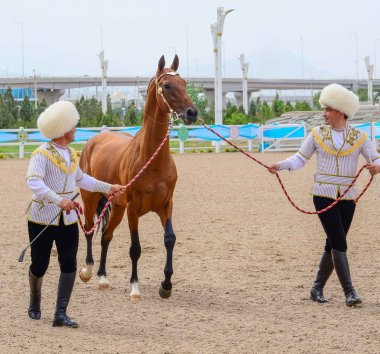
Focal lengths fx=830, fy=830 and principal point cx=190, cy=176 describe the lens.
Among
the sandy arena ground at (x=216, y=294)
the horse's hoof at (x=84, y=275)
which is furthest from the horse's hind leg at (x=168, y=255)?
the horse's hoof at (x=84, y=275)

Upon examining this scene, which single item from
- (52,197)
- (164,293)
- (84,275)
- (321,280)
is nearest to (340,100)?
(321,280)

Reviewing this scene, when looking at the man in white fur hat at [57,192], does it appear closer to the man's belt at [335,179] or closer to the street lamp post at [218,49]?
the man's belt at [335,179]

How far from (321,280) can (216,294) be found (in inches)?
37.6

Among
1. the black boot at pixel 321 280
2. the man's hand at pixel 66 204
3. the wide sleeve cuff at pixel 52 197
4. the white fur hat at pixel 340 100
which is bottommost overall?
the black boot at pixel 321 280

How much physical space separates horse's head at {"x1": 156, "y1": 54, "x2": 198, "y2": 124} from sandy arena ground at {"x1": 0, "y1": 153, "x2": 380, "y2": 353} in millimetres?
1599

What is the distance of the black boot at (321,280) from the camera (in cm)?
693

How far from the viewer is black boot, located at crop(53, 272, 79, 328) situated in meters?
6.13

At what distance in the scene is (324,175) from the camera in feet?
22.3

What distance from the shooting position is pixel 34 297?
Result: 6434 millimetres

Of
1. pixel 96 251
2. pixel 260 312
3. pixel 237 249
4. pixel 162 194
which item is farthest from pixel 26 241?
pixel 260 312

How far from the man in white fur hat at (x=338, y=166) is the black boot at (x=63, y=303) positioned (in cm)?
209

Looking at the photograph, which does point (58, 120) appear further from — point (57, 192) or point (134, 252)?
point (134, 252)

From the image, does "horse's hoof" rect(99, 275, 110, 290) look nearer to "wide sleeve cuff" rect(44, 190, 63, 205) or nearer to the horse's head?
the horse's head

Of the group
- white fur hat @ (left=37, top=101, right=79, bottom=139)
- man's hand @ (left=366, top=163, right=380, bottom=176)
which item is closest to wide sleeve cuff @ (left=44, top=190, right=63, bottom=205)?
white fur hat @ (left=37, top=101, right=79, bottom=139)
